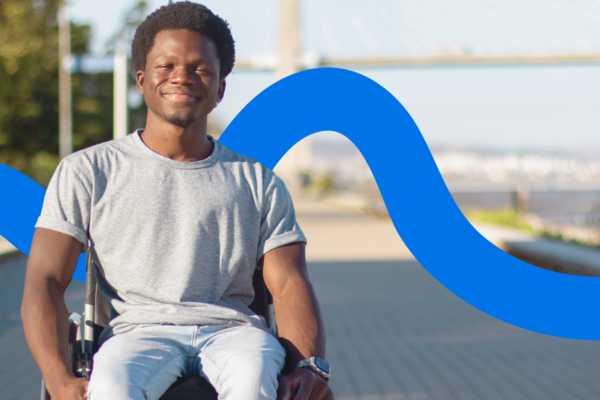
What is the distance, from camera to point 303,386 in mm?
2035

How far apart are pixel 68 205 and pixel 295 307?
30.4 inches

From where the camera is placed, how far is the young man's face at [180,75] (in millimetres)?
2291

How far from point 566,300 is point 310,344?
4.79ft

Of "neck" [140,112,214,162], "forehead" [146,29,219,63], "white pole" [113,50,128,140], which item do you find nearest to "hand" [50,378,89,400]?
"neck" [140,112,214,162]

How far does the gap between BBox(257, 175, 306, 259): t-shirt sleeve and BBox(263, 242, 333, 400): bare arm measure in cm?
2

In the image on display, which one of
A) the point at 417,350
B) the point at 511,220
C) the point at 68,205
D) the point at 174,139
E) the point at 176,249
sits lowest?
the point at 511,220

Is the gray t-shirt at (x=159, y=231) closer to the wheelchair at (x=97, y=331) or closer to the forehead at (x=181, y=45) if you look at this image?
the wheelchair at (x=97, y=331)

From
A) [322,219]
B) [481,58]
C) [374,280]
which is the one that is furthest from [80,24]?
[374,280]

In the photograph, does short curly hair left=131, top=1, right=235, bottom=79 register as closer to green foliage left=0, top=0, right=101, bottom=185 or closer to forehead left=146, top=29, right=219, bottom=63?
forehead left=146, top=29, right=219, bottom=63

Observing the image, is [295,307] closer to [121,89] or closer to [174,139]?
[174,139]

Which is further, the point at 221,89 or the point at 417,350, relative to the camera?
the point at 417,350

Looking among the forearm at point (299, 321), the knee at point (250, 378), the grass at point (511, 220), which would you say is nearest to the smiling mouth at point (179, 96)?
the forearm at point (299, 321)

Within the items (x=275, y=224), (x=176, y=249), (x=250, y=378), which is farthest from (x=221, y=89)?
(x=250, y=378)

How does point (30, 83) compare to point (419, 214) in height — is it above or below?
above
